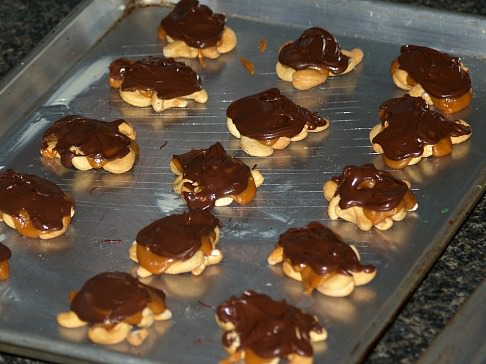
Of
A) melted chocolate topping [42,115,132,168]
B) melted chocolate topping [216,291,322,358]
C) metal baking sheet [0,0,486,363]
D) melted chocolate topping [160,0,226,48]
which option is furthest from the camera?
melted chocolate topping [160,0,226,48]

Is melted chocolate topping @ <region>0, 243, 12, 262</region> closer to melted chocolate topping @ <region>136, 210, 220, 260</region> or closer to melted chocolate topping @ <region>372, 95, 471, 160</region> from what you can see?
melted chocolate topping @ <region>136, 210, 220, 260</region>

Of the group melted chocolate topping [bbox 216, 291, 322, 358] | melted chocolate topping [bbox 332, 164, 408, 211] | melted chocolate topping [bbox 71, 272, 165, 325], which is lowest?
melted chocolate topping [bbox 332, 164, 408, 211]

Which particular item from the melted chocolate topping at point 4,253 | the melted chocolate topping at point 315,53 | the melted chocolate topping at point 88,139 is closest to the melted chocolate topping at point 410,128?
the melted chocolate topping at point 315,53

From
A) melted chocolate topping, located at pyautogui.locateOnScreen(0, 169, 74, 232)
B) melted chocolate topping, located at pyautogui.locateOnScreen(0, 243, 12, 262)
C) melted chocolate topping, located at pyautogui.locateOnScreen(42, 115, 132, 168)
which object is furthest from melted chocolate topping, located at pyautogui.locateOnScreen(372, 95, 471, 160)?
melted chocolate topping, located at pyautogui.locateOnScreen(0, 243, 12, 262)

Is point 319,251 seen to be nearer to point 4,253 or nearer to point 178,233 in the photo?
point 178,233

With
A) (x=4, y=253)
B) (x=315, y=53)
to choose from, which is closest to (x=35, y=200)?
(x=4, y=253)
